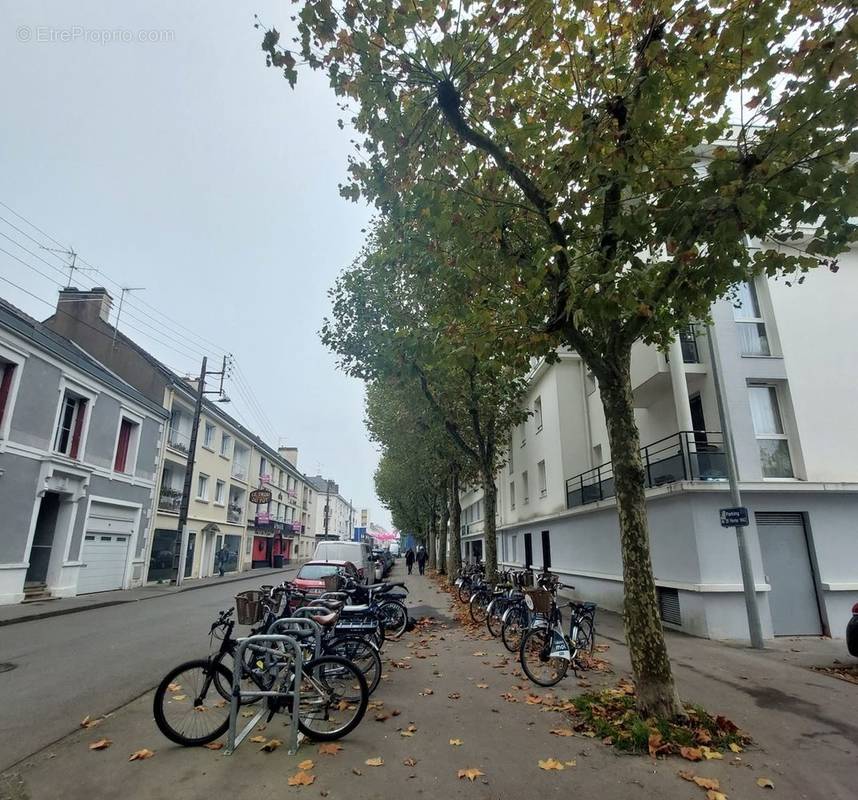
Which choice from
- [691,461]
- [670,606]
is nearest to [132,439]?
[670,606]

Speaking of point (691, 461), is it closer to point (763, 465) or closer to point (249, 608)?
point (763, 465)

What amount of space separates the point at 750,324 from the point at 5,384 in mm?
19734

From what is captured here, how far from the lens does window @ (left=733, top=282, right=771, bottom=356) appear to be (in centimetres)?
1254

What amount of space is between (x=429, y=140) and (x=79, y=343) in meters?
24.3

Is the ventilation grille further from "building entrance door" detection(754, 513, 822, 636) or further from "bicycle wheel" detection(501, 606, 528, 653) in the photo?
"bicycle wheel" detection(501, 606, 528, 653)

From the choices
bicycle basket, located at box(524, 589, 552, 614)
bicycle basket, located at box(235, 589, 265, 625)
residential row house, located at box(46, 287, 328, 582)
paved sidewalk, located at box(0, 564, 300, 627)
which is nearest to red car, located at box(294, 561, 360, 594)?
bicycle basket, located at box(235, 589, 265, 625)

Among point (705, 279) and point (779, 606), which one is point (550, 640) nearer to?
point (705, 279)

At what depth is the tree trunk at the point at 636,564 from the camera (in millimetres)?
5211

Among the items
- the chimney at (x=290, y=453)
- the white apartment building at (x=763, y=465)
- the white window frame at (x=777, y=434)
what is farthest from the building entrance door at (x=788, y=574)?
the chimney at (x=290, y=453)

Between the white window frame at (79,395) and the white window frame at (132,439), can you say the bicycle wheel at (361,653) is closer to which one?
the white window frame at (79,395)

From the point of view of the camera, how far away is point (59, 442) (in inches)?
682

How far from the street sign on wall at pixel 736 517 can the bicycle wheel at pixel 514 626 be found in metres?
3.96

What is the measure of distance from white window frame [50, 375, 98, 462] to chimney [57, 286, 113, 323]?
7.53m

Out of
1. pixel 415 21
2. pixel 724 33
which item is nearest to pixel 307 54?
pixel 415 21
